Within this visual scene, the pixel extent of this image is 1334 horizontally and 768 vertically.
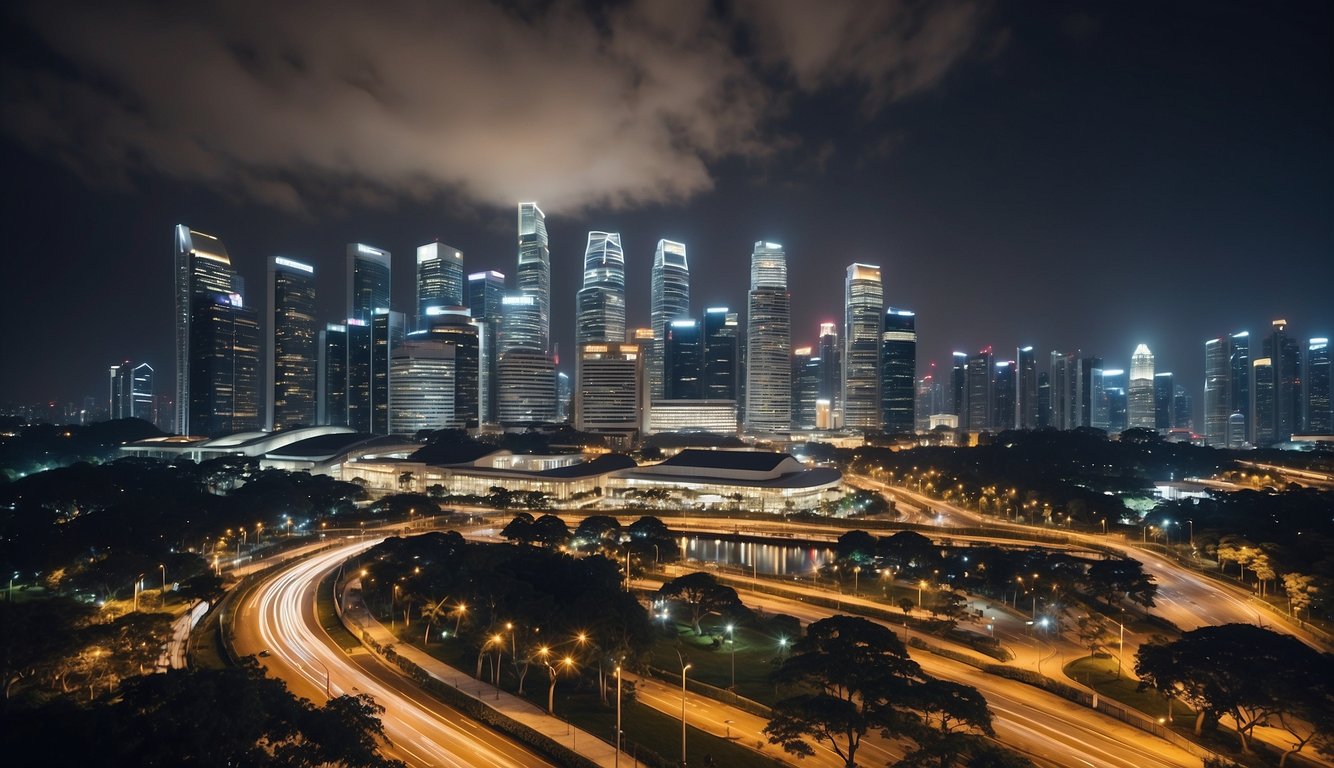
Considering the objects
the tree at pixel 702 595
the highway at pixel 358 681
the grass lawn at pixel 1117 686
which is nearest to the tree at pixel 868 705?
the highway at pixel 358 681

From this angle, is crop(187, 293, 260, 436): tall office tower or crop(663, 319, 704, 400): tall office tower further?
crop(663, 319, 704, 400): tall office tower

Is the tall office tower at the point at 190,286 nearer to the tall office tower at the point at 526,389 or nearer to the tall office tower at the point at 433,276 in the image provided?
the tall office tower at the point at 433,276

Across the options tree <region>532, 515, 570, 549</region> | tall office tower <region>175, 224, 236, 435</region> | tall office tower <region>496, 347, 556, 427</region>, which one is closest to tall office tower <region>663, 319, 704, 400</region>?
tall office tower <region>496, 347, 556, 427</region>

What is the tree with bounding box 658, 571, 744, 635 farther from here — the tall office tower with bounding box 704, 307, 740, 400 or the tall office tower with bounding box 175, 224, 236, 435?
the tall office tower with bounding box 704, 307, 740, 400

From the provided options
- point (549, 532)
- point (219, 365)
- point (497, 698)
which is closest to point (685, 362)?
point (219, 365)

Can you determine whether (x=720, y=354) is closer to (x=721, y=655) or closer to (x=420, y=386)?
(x=420, y=386)

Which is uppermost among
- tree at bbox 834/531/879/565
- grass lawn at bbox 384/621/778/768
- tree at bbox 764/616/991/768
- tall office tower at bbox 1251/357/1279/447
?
tall office tower at bbox 1251/357/1279/447

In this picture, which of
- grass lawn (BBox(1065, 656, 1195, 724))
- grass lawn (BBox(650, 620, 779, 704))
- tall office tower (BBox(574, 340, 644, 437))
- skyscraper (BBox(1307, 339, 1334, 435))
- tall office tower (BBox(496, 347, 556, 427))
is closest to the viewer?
grass lawn (BBox(1065, 656, 1195, 724))

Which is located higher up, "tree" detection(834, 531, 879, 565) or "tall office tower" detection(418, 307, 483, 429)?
"tall office tower" detection(418, 307, 483, 429)
